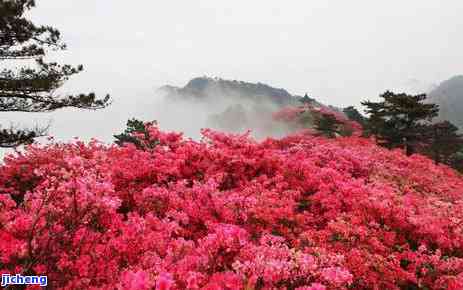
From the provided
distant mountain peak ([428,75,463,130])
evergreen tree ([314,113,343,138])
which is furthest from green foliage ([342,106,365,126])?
distant mountain peak ([428,75,463,130])

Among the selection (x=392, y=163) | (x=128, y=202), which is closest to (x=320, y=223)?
(x=128, y=202)

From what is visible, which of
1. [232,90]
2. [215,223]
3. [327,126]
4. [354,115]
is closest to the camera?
[215,223]

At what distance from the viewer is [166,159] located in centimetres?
1222

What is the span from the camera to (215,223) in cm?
888

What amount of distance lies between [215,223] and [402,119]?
86.9 ft

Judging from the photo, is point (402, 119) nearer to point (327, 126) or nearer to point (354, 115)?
point (327, 126)

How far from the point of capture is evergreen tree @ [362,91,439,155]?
101 feet

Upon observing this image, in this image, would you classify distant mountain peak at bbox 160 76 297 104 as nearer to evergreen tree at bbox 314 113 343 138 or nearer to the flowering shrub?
evergreen tree at bbox 314 113 343 138

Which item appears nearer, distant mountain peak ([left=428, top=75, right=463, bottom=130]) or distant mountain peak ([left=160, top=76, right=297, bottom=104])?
distant mountain peak ([left=160, top=76, right=297, bottom=104])

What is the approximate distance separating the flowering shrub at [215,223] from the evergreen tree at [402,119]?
13.9 m

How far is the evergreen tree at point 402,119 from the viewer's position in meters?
30.9

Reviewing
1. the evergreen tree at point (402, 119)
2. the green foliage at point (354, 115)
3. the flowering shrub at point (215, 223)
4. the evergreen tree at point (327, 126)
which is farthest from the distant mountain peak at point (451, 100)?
the flowering shrub at point (215, 223)

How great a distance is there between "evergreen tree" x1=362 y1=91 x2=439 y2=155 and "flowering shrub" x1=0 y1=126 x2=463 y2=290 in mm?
13922

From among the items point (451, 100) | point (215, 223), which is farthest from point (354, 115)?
point (451, 100)
